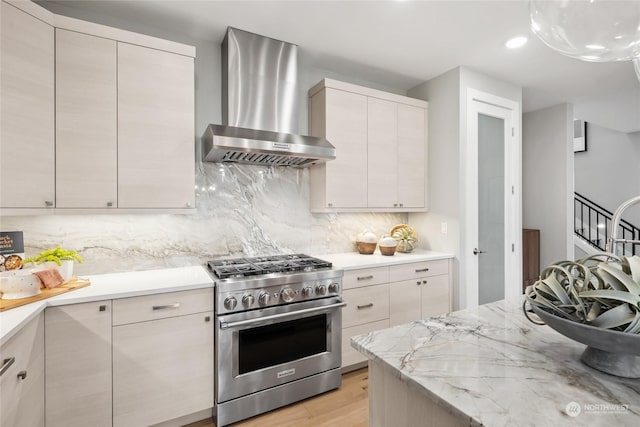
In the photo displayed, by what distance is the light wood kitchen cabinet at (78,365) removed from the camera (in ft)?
5.46

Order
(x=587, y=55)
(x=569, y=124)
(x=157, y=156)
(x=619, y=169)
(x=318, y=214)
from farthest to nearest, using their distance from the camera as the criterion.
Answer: (x=619, y=169) → (x=569, y=124) → (x=318, y=214) → (x=157, y=156) → (x=587, y=55)

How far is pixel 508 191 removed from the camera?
345 cm

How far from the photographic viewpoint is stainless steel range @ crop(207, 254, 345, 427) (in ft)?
6.61

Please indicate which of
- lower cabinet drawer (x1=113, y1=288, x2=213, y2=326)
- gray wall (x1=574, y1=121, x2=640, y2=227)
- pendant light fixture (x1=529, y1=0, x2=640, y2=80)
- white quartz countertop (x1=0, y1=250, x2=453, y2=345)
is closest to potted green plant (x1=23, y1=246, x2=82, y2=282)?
white quartz countertop (x1=0, y1=250, x2=453, y2=345)

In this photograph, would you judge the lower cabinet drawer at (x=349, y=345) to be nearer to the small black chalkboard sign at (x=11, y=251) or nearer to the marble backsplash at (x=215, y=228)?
the marble backsplash at (x=215, y=228)

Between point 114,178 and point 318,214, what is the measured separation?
1.72 metres

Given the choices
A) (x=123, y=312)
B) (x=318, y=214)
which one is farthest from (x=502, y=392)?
(x=318, y=214)

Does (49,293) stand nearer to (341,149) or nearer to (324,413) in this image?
(324,413)

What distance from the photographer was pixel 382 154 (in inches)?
124

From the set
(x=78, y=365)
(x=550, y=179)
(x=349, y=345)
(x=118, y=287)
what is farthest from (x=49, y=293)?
(x=550, y=179)

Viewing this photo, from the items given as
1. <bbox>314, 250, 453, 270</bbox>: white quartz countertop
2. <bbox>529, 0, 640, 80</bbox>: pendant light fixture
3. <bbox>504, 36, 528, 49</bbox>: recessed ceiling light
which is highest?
<bbox>504, 36, 528, 49</bbox>: recessed ceiling light

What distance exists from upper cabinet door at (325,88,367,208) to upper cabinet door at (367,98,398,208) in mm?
73

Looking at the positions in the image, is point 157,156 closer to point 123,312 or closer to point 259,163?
point 259,163

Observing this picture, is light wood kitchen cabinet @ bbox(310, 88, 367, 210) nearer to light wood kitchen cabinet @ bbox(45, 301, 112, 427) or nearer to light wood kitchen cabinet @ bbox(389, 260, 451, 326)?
light wood kitchen cabinet @ bbox(389, 260, 451, 326)
